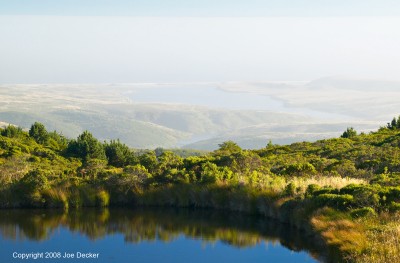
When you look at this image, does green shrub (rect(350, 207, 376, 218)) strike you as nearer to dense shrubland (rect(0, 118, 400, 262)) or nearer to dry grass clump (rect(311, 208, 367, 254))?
dense shrubland (rect(0, 118, 400, 262))

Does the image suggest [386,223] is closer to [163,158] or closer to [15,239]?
[15,239]

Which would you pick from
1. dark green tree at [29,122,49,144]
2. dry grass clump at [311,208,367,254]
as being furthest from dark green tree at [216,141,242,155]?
dry grass clump at [311,208,367,254]

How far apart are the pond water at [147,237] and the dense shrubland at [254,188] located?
1.09 metres

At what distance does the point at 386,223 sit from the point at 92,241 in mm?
13177

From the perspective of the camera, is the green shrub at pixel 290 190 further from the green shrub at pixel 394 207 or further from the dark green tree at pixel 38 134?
the dark green tree at pixel 38 134

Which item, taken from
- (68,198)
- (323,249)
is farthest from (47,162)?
(323,249)

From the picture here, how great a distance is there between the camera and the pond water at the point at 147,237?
2502 cm

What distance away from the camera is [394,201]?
2606 centimetres

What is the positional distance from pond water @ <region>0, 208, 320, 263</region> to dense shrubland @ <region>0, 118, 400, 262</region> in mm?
1093

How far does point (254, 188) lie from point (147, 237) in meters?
6.66

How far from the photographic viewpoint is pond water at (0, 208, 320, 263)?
25016 millimetres

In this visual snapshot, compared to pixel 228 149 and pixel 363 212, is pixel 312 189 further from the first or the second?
pixel 228 149

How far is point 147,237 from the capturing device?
28438 mm

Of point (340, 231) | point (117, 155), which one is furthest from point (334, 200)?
point (117, 155)
